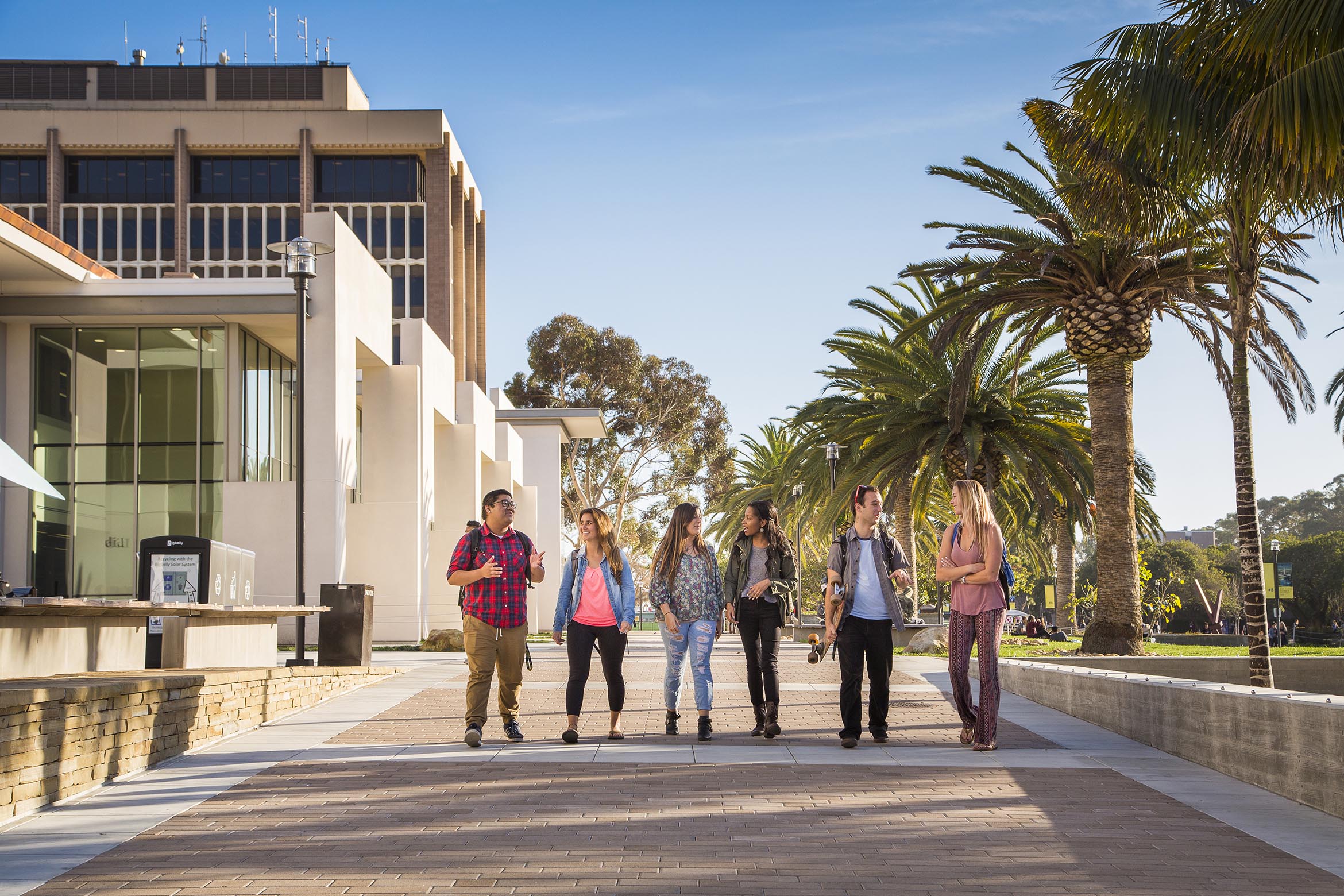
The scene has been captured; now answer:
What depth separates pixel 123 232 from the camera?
199 feet

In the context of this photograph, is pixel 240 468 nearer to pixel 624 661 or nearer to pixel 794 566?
pixel 624 661

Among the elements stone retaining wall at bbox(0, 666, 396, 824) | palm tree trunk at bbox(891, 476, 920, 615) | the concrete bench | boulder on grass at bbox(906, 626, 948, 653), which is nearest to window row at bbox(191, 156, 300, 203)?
palm tree trunk at bbox(891, 476, 920, 615)

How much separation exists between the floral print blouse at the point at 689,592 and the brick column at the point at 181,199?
182ft

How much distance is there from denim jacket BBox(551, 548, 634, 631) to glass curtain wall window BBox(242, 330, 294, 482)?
58.2 feet

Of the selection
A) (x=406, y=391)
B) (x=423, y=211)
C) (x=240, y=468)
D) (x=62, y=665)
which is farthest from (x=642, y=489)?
(x=62, y=665)

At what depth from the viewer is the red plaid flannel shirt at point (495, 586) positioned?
925 centimetres

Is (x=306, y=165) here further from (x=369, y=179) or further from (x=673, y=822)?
(x=673, y=822)

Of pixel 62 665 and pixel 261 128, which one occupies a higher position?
pixel 261 128

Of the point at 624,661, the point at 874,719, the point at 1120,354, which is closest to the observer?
the point at 874,719

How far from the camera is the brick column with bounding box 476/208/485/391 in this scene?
224 feet

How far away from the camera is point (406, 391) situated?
29.4 m

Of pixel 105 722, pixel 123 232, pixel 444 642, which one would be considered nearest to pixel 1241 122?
pixel 105 722

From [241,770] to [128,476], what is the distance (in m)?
19.3

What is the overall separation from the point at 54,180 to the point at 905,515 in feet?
156
